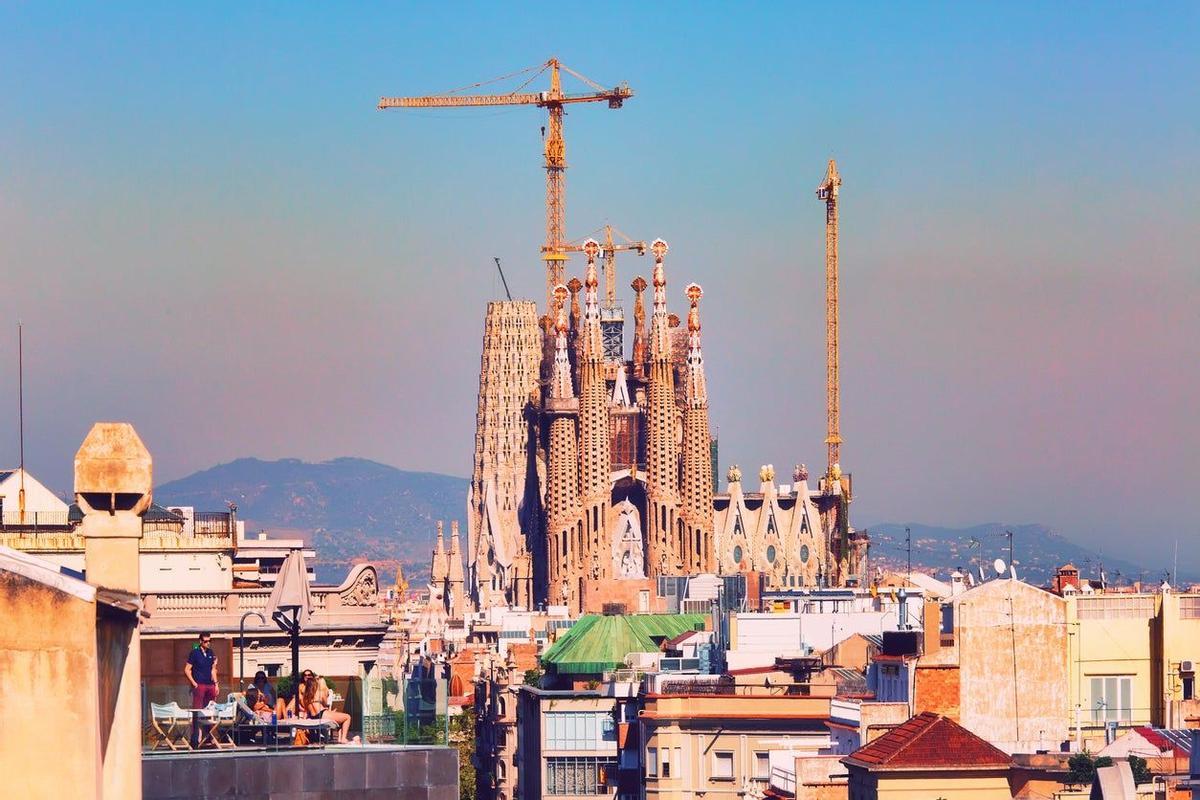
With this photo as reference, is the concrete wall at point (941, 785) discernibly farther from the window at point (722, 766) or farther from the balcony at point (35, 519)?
the window at point (722, 766)

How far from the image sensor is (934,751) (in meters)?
39.3

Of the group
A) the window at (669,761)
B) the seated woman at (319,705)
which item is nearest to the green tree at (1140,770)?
the seated woman at (319,705)

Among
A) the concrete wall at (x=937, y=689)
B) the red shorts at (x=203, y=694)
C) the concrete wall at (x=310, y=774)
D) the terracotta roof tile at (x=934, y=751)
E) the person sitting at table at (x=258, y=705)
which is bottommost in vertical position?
the terracotta roof tile at (x=934, y=751)

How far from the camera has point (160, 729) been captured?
21578 millimetres

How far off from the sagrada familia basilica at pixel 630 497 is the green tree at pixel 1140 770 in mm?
132206

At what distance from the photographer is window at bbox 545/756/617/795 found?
225 ft

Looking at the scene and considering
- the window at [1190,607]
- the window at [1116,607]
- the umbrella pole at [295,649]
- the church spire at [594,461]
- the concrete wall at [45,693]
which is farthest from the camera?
the church spire at [594,461]

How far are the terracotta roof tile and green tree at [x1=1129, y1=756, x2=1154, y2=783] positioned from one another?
155 centimetres

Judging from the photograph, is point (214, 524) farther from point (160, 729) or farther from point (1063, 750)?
point (160, 729)

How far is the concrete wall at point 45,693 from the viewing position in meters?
11.8

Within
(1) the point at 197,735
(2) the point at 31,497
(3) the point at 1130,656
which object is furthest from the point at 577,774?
(1) the point at 197,735

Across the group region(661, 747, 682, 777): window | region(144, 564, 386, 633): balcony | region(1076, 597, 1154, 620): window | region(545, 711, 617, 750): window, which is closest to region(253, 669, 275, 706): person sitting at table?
region(144, 564, 386, 633): balcony

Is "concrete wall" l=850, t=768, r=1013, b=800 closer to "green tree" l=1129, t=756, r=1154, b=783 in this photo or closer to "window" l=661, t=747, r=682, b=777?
"green tree" l=1129, t=756, r=1154, b=783

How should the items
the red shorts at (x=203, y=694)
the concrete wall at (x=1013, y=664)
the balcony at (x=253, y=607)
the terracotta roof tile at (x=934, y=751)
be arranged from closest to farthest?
1. the red shorts at (x=203, y=694)
2. the terracotta roof tile at (x=934, y=751)
3. the balcony at (x=253, y=607)
4. the concrete wall at (x=1013, y=664)
